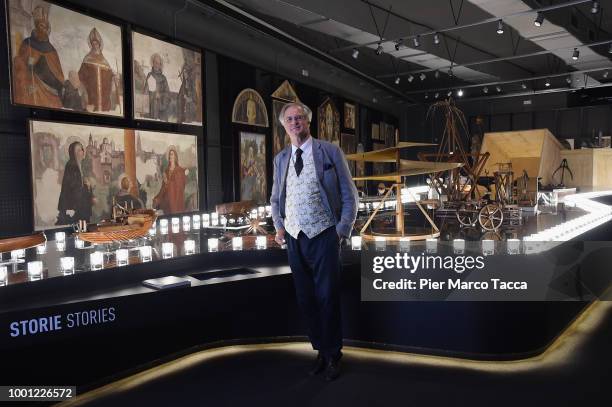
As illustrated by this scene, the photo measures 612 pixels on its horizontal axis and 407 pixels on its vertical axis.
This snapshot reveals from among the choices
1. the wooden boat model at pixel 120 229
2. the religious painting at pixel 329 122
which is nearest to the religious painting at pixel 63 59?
the wooden boat model at pixel 120 229

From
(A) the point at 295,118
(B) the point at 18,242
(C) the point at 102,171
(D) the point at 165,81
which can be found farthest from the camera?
(D) the point at 165,81

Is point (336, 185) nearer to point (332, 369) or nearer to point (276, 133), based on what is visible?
point (332, 369)

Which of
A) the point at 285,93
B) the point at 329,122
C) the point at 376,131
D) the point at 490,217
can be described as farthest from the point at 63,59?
the point at 376,131

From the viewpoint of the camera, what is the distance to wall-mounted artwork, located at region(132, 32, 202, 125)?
22.1 ft

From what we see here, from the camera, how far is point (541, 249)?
395cm

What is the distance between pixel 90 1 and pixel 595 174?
1448 centimetres

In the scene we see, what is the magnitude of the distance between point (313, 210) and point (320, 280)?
48 centimetres

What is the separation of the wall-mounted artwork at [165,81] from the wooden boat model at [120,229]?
319 cm

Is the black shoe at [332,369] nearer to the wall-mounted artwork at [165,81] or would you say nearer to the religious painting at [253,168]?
the wall-mounted artwork at [165,81]

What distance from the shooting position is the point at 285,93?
1047cm

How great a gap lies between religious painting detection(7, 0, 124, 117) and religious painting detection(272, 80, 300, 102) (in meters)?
4.18

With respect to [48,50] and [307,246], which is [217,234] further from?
[48,50]

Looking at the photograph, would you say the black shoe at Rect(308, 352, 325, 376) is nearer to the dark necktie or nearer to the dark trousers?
the dark trousers

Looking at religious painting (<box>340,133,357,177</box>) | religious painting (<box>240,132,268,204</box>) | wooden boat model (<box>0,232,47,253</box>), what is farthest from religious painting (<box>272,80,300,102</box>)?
wooden boat model (<box>0,232,47,253</box>)
